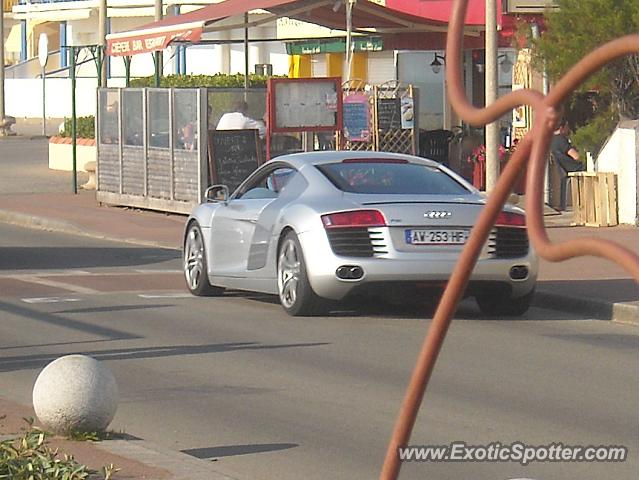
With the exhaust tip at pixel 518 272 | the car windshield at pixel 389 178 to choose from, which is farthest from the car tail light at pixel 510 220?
the car windshield at pixel 389 178

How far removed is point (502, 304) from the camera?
45.4 ft

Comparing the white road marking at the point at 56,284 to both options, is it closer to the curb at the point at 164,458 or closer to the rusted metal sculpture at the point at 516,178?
the curb at the point at 164,458

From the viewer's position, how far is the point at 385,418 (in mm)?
8820

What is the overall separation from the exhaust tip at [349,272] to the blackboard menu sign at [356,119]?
11.1 metres

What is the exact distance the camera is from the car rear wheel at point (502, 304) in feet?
45.0

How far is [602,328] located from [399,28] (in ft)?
50.1

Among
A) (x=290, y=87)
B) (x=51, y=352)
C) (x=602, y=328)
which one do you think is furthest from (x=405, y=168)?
(x=290, y=87)

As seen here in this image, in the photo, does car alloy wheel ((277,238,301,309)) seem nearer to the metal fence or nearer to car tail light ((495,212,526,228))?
car tail light ((495,212,526,228))

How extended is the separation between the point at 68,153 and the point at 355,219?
2427cm

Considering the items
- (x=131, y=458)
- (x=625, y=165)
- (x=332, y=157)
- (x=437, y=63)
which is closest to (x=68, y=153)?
(x=437, y=63)

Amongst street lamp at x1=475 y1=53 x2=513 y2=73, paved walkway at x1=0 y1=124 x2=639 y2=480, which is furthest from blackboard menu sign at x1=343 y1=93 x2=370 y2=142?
street lamp at x1=475 y1=53 x2=513 y2=73

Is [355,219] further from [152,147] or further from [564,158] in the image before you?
[152,147]

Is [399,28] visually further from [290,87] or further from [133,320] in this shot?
[133,320]

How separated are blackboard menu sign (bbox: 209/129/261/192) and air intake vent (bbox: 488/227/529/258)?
1046 centimetres
